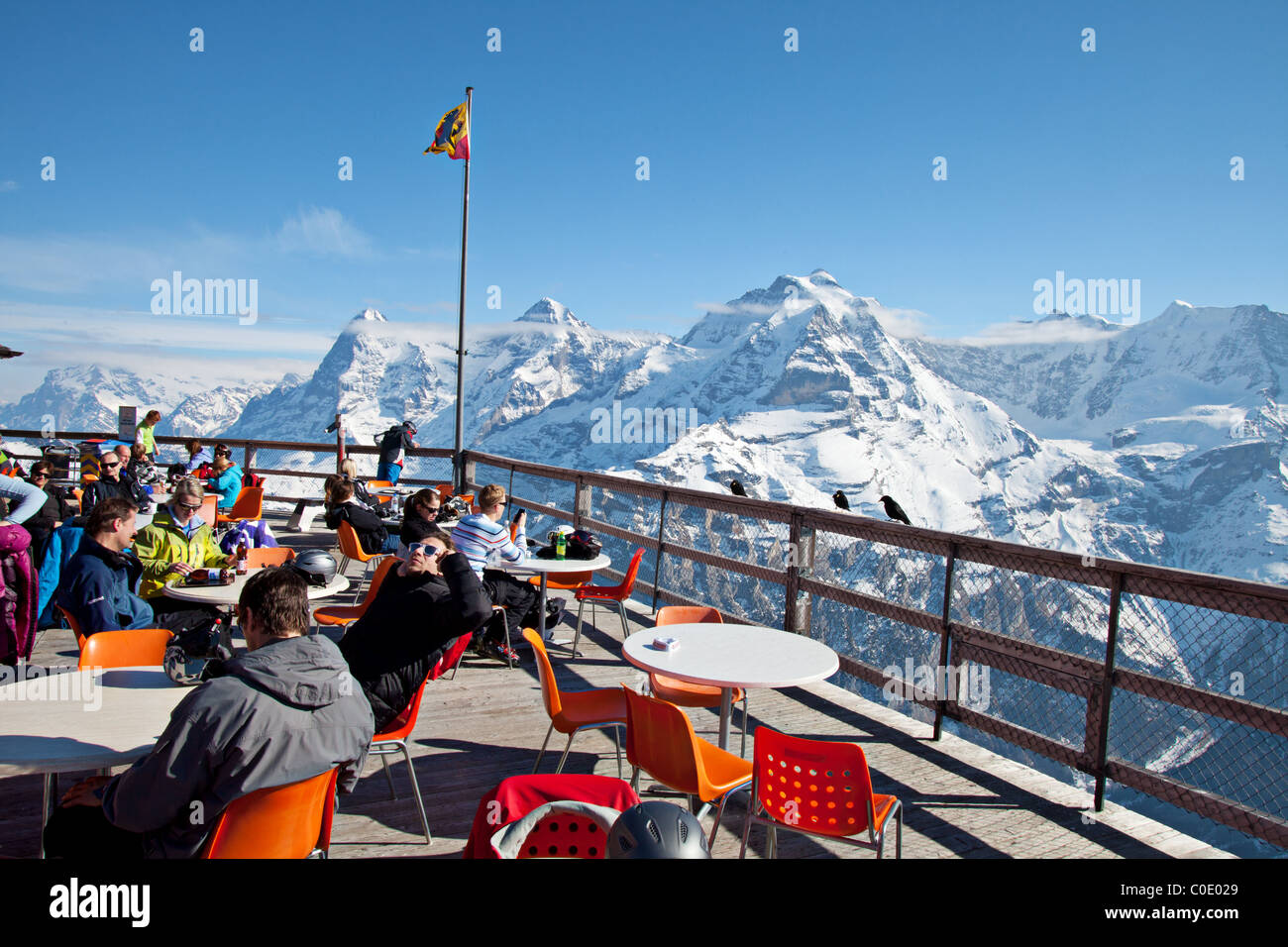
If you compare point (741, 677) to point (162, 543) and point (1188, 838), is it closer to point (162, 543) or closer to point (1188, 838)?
point (1188, 838)

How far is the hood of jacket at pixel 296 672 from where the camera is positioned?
211 centimetres

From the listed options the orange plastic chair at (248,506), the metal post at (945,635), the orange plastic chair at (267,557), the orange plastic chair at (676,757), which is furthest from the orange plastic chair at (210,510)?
the metal post at (945,635)

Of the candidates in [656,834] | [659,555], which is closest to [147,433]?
[659,555]

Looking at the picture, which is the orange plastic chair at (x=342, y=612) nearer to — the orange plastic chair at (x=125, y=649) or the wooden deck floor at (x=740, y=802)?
the wooden deck floor at (x=740, y=802)

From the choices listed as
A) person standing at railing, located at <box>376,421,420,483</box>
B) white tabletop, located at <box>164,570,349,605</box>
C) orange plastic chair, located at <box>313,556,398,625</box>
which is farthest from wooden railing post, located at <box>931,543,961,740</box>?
person standing at railing, located at <box>376,421,420,483</box>

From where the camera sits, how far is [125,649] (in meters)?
3.25

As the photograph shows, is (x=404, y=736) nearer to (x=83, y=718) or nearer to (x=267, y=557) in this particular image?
(x=83, y=718)

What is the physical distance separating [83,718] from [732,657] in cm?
248

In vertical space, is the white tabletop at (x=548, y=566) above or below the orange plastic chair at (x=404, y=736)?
above

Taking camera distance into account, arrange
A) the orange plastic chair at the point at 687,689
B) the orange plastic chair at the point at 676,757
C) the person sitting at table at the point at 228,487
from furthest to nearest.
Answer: the person sitting at table at the point at 228,487 < the orange plastic chair at the point at 687,689 < the orange plastic chair at the point at 676,757

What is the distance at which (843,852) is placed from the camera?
131 inches

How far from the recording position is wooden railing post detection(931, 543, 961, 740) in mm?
4641

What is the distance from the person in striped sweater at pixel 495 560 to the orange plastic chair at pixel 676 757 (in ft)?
8.57
